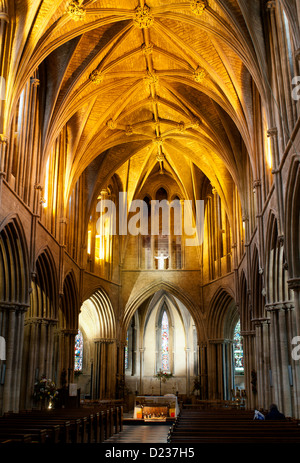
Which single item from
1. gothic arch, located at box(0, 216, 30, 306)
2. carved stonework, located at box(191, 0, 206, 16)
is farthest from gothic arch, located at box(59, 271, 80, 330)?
carved stonework, located at box(191, 0, 206, 16)

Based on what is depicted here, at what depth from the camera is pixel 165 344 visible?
3334 cm

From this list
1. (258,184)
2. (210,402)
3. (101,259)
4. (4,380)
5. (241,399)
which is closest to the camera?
(4,380)

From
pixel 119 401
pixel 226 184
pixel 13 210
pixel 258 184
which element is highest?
pixel 226 184

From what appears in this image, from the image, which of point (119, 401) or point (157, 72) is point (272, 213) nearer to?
point (157, 72)

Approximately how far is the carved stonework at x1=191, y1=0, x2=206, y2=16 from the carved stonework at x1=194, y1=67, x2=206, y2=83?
10.4 ft

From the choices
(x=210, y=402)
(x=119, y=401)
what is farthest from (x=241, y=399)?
(x=119, y=401)

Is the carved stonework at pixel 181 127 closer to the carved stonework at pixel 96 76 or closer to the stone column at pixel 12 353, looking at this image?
the carved stonework at pixel 96 76

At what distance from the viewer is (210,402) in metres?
25.3

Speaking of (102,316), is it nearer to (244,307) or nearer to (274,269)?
(244,307)

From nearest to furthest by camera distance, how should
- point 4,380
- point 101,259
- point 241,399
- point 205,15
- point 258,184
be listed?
point 4,380, point 205,15, point 258,184, point 241,399, point 101,259

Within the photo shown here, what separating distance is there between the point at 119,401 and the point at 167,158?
13472mm

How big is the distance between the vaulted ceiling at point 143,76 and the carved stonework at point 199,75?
0.04 metres

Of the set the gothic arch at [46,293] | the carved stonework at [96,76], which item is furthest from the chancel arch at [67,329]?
the carved stonework at [96,76]

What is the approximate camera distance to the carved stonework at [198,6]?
15586 millimetres
